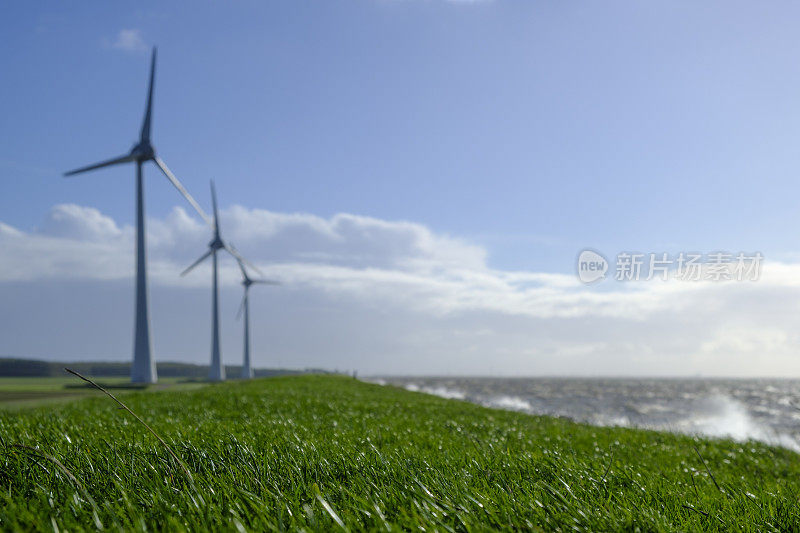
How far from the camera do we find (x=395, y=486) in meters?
4.95

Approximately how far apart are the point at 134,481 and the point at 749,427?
40595 millimetres

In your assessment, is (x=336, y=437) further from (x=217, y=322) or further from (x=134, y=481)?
(x=217, y=322)

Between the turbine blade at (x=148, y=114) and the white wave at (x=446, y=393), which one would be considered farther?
the turbine blade at (x=148, y=114)

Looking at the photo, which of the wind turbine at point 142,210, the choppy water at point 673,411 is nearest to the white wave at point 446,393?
the choppy water at point 673,411

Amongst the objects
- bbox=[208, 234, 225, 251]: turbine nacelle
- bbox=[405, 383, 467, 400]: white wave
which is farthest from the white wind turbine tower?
bbox=[405, 383, 467, 400]: white wave

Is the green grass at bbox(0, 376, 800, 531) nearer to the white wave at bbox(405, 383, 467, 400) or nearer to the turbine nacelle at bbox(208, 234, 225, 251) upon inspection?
the white wave at bbox(405, 383, 467, 400)

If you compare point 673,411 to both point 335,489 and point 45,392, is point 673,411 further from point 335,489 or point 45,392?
point 45,392

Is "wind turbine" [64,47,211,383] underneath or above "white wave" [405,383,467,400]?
above

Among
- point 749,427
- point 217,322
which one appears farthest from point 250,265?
point 749,427

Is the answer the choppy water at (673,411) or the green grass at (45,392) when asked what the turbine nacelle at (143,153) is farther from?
the choppy water at (673,411)

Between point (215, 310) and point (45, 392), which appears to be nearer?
point (45, 392)

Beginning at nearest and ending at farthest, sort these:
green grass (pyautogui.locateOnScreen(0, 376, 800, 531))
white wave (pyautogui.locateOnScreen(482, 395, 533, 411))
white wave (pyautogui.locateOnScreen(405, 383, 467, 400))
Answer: green grass (pyautogui.locateOnScreen(0, 376, 800, 531))
white wave (pyautogui.locateOnScreen(482, 395, 533, 411))
white wave (pyautogui.locateOnScreen(405, 383, 467, 400))

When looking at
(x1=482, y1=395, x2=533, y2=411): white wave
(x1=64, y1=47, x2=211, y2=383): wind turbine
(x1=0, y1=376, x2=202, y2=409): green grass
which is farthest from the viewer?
(x1=64, y1=47, x2=211, y2=383): wind turbine

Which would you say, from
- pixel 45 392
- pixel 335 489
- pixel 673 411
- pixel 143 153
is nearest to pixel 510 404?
pixel 673 411
